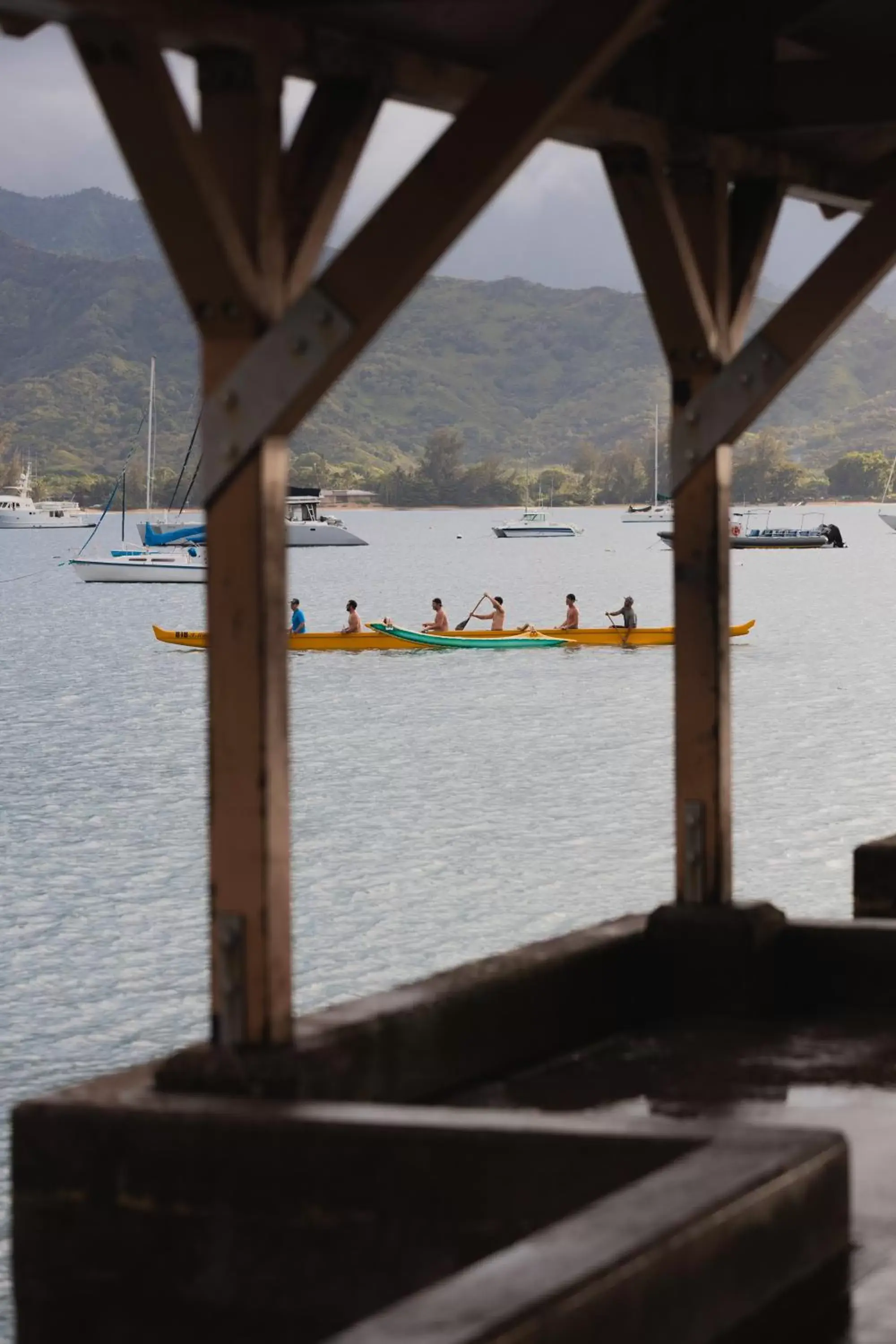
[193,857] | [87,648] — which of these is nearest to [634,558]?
[87,648]

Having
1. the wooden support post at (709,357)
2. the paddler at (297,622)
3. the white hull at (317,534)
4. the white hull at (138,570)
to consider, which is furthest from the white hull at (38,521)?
the wooden support post at (709,357)

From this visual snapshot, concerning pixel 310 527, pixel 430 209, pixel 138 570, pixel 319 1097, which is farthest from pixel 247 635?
pixel 310 527

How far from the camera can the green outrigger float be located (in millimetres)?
46062

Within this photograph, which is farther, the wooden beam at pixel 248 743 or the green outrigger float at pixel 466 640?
the green outrigger float at pixel 466 640

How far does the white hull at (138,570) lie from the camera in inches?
3612

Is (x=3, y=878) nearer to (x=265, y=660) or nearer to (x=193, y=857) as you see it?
(x=193, y=857)

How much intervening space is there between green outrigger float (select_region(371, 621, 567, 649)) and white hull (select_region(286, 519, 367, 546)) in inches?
3448

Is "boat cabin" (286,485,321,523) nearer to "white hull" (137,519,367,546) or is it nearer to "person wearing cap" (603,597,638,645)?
"white hull" (137,519,367,546)

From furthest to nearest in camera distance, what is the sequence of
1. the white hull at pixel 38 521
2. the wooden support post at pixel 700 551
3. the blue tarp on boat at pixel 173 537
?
1. the white hull at pixel 38 521
2. the blue tarp on boat at pixel 173 537
3. the wooden support post at pixel 700 551

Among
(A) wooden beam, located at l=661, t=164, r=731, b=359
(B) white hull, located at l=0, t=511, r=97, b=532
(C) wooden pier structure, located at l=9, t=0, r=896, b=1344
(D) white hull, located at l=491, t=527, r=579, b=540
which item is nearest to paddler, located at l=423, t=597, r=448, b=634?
(A) wooden beam, located at l=661, t=164, r=731, b=359

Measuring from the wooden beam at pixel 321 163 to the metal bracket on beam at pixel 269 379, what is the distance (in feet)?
0.63

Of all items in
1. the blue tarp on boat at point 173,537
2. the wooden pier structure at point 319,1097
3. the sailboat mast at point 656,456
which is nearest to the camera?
the wooden pier structure at point 319,1097

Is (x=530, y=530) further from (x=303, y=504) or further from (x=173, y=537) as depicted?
(x=173, y=537)

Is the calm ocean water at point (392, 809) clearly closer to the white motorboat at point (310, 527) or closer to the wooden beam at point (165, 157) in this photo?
the wooden beam at point (165, 157)
